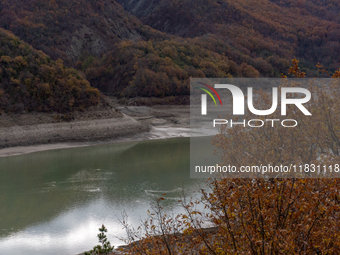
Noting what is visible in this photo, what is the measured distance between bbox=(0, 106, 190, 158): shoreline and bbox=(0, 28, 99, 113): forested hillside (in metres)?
2.40

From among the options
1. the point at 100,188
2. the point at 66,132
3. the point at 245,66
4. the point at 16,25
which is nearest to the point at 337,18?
the point at 245,66

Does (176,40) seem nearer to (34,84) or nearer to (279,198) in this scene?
(34,84)

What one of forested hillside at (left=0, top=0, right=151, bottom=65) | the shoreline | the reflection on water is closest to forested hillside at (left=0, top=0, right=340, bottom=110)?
forested hillside at (left=0, top=0, right=151, bottom=65)

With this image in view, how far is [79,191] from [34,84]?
60.2 feet

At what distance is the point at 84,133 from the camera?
1313 inches

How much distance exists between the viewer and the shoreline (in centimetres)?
2936

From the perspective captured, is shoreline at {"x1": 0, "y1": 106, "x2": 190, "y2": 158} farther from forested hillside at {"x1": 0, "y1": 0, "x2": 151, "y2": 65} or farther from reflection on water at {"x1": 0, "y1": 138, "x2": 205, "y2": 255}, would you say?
forested hillside at {"x1": 0, "y1": 0, "x2": 151, "y2": 65}

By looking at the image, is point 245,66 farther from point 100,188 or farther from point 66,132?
point 100,188

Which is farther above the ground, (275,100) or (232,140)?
(275,100)

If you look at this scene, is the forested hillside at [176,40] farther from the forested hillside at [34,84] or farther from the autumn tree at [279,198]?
the autumn tree at [279,198]

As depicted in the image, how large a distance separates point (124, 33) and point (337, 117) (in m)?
84.6

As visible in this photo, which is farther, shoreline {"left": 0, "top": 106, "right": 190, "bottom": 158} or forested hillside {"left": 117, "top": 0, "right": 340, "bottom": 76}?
forested hillside {"left": 117, "top": 0, "right": 340, "bottom": 76}

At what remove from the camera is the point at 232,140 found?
7.54m

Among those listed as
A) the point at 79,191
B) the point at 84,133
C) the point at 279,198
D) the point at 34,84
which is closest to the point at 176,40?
the point at 34,84
